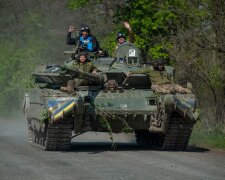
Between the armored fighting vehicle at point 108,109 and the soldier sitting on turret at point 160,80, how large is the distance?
11 centimetres

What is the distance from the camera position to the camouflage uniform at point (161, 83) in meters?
17.7

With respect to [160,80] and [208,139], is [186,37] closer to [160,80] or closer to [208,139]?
[208,139]

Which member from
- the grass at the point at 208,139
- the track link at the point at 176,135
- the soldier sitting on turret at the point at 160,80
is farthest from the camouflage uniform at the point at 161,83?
the grass at the point at 208,139

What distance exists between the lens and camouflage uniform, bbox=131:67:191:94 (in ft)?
58.2

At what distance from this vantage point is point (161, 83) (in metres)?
17.9

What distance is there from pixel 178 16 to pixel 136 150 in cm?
709

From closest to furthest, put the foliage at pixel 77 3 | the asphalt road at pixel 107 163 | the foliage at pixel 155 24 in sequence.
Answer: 1. the asphalt road at pixel 107 163
2. the foliage at pixel 155 24
3. the foliage at pixel 77 3

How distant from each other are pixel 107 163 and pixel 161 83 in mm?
3785

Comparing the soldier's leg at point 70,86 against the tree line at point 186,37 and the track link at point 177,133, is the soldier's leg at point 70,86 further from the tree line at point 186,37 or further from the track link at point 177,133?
the tree line at point 186,37

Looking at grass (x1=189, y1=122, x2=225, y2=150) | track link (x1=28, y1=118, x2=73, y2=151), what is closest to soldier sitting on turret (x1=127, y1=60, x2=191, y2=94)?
grass (x1=189, y1=122, x2=225, y2=150)

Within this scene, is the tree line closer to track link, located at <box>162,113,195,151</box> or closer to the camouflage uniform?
the camouflage uniform

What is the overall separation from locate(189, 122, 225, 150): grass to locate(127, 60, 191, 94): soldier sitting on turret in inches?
68.8

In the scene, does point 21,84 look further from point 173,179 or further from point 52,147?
point 173,179

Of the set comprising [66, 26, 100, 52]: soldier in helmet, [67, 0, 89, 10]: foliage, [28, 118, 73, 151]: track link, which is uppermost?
[67, 0, 89, 10]: foliage
